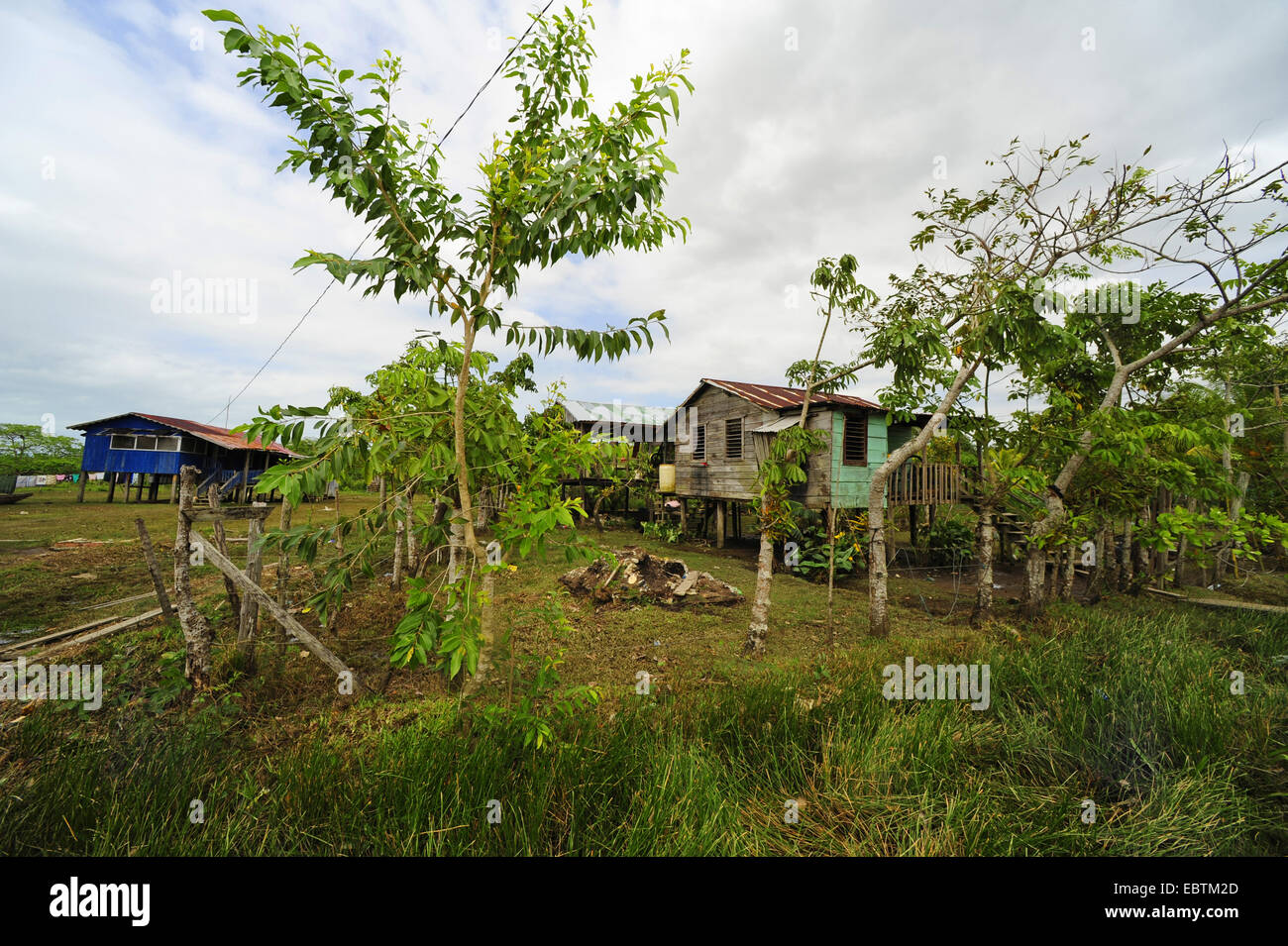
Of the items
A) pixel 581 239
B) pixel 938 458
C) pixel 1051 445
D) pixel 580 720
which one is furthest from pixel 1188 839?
pixel 938 458

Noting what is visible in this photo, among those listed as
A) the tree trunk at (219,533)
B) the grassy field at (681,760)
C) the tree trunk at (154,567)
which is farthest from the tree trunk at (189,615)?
the tree trunk at (154,567)

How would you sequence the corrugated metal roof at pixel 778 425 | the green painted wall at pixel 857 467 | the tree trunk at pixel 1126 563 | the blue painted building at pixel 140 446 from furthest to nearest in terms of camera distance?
1. the blue painted building at pixel 140 446
2. the corrugated metal roof at pixel 778 425
3. the green painted wall at pixel 857 467
4. the tree trunk at pixel 1126 563

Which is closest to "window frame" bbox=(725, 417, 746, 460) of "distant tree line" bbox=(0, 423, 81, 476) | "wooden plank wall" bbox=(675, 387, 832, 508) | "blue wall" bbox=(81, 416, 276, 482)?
"wooden plank wall" bbox=(675, 387, 832, 508)

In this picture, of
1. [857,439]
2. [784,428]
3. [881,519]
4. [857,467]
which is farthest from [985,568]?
[857,439]

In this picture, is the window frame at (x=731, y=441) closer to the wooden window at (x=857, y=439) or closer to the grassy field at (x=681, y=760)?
the wooden window at (x=857, y=439)

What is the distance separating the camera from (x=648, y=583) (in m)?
10.6

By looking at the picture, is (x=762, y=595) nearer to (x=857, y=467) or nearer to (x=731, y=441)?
(x=857, y=467)

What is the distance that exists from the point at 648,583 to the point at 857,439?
8.70 meters

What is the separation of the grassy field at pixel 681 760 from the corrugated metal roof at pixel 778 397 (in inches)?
365

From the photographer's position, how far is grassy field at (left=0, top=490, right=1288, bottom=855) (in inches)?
109

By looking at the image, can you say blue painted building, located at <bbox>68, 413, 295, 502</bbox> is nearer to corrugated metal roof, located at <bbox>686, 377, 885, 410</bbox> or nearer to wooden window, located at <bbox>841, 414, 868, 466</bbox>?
corrugated metal roof, located at <bbox>686, 377, 885, 410</bbox>

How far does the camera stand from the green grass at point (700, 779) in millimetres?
2738
